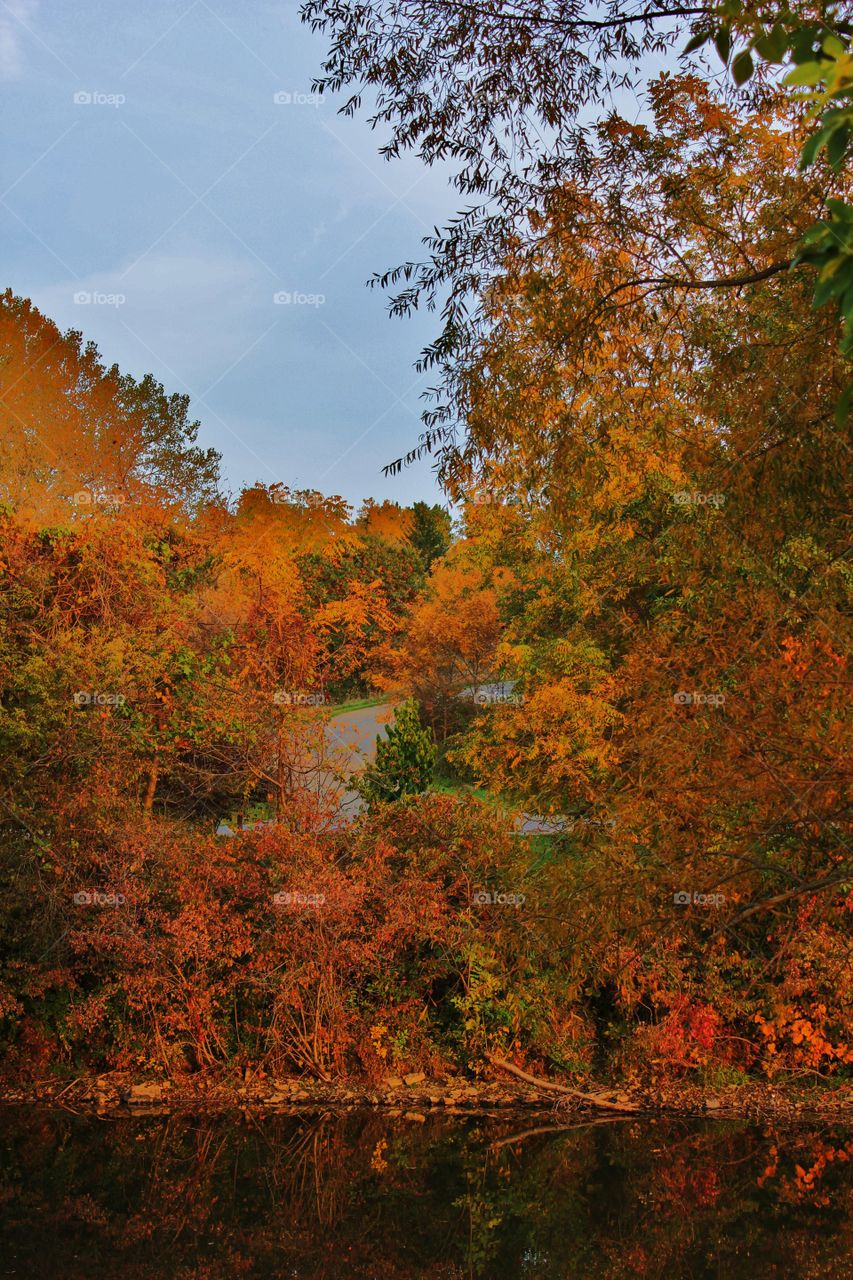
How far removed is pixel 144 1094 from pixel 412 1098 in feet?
8.75

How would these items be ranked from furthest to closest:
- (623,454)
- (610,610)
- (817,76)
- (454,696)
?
(454,696)
(610,610)
(623,454)
(817,76)

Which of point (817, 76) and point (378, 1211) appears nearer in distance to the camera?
point (817, 76)

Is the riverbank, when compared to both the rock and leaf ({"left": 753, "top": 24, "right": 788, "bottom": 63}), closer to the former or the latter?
the rock

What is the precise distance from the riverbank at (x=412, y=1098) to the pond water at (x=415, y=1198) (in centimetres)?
27

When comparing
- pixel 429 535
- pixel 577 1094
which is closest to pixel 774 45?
pixel 577 1094

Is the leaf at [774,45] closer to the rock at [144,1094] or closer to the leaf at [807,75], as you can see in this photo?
the leaf at [807,75]

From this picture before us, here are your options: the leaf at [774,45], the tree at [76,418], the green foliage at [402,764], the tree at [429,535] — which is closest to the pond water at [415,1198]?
the green foliage at [402,764]

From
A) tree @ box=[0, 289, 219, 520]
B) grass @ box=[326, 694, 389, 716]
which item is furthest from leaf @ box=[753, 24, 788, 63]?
grass @ box=[326, 694, 389, 716]

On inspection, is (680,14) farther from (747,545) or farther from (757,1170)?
(757,1170)

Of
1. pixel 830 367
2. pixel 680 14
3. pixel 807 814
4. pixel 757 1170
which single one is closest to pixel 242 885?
pixel 757 1170

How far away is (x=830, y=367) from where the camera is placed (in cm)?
614

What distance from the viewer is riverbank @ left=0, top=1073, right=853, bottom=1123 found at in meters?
10.9

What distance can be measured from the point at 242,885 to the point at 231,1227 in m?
3.41

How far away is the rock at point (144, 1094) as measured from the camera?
35.8ft
